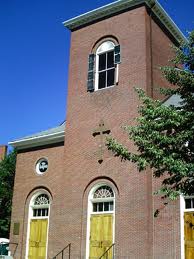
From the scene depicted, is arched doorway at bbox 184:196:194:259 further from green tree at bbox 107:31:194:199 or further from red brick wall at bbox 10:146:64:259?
red brick wall at bbox 10:146:64:259

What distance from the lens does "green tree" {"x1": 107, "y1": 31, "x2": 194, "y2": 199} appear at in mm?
9742

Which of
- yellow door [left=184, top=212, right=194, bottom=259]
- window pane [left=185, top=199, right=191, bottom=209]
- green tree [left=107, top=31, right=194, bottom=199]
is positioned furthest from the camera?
window pane [left=185, top=199, right=191, bottom=209]

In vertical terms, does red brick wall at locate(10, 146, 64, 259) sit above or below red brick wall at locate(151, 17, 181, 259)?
above

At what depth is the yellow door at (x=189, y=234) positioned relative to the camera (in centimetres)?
1460

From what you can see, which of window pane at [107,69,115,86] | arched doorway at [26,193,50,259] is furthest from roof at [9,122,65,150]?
window pane at [107,69,115,86]

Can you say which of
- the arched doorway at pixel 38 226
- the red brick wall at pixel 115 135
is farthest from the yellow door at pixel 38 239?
the red brick wall at pixel 115 135

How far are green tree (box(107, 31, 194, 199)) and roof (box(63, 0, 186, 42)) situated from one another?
8817 millimetres

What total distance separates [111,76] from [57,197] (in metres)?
6.14

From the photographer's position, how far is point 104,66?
1942cm

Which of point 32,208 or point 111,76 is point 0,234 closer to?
point 32,208

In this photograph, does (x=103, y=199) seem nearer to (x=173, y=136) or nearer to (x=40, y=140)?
(x=40, y=140)

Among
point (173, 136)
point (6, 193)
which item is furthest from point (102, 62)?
point (6, 193)

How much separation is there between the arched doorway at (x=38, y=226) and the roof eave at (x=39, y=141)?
2577 mm

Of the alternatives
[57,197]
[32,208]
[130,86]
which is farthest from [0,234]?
[130,86]
